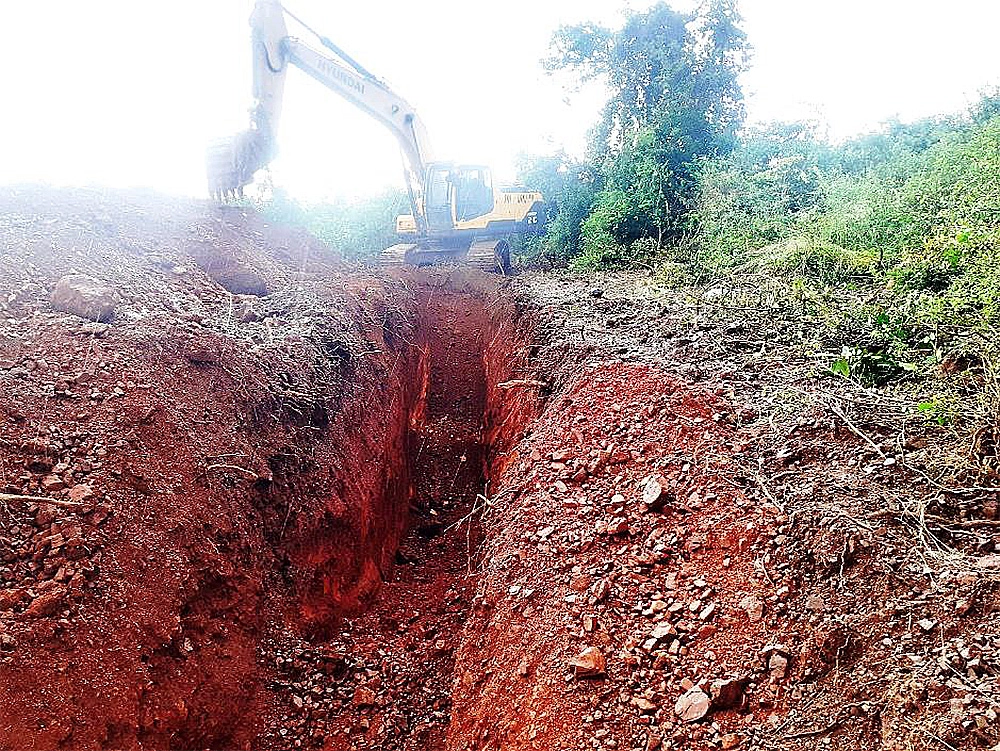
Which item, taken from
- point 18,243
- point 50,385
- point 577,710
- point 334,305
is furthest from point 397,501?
point 18,243

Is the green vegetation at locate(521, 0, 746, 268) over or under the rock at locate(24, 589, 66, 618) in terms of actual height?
over

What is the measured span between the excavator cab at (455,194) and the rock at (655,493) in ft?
35.5

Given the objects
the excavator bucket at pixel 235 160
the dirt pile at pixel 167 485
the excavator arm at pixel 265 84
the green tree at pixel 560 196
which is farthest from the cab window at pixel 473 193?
the dirt pile at pixel 167 485

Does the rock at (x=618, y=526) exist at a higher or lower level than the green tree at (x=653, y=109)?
lower

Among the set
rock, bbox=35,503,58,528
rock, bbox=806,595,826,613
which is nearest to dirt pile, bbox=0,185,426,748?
rock, bbox=35,503,58,528

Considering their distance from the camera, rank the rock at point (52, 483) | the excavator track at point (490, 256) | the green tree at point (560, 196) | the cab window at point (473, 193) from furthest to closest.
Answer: the cab window at point (473, 193) → the excavator track at point (490, 256) → the green tree at point (560, 196) → the rock at point (52, 483)

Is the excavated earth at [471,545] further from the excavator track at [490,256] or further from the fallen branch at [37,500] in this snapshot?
the excavator track at [490,256]

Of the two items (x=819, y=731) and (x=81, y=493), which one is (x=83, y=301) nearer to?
(x=81, y=493)

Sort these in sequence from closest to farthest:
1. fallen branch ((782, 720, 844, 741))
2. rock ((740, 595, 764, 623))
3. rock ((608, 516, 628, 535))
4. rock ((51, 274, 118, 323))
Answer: fallen branch ((782, 720, 844, 741)), rock ((740, 595, 764, 623)), rock ((608, 516, 628, 535)), rock ((51, 274, 118, 323))

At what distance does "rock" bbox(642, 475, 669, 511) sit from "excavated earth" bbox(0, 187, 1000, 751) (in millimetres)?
18

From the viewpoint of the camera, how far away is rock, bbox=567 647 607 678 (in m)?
3.03

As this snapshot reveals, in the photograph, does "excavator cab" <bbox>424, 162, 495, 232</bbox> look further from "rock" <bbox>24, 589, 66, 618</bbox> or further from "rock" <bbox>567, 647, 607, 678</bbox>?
"rock" <bbox>567, 647, 607, 678</bbox>

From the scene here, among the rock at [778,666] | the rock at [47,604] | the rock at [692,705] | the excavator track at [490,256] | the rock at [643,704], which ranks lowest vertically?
the rock at [643,704]

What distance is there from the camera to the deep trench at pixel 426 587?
3773 mm
